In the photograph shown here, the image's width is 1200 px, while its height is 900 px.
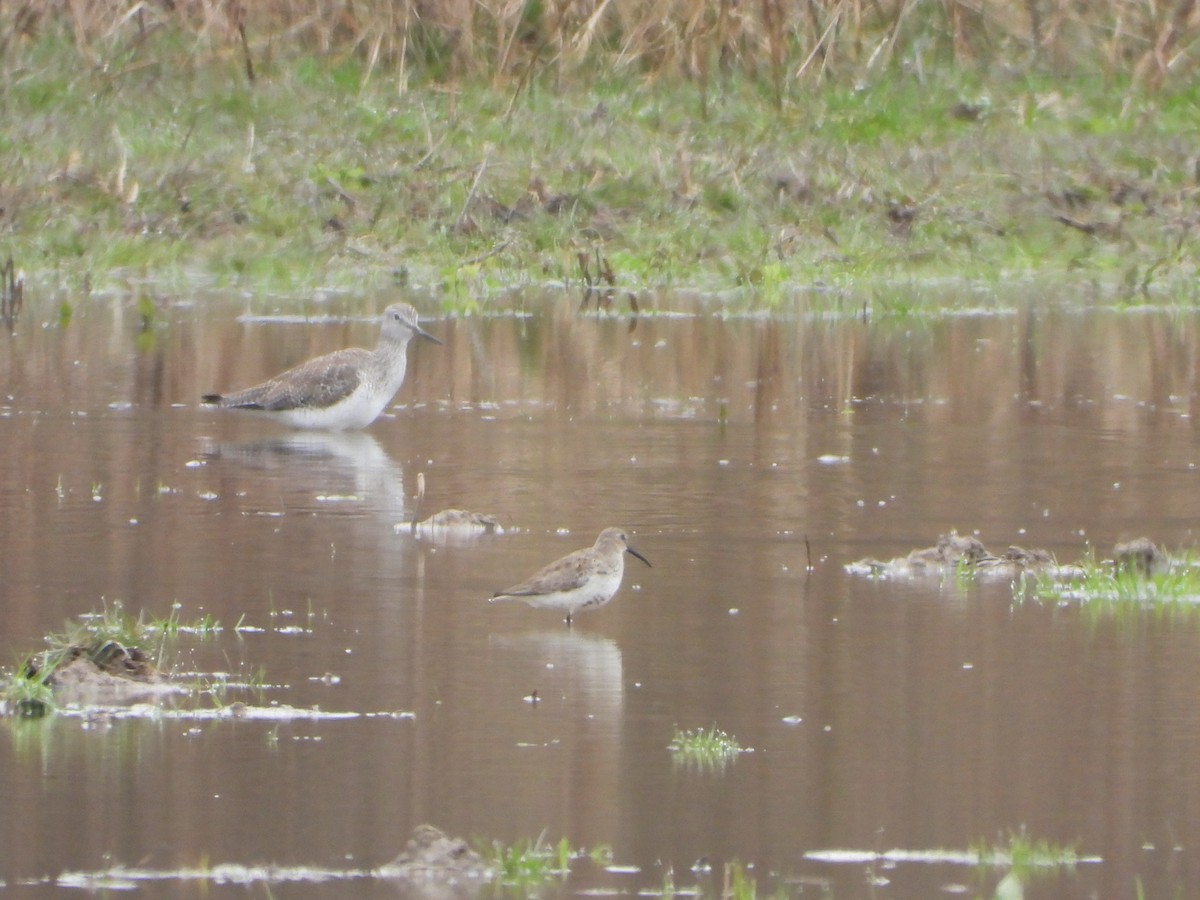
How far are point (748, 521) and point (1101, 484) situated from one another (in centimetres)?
196

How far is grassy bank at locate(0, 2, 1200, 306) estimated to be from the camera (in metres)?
21.7

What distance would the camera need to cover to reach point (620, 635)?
809 centimetres

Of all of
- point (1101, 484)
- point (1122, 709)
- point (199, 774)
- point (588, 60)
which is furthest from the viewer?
point (588, 60)

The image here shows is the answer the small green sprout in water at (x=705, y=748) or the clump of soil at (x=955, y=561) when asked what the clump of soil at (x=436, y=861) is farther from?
the clump of soil at (x=955, y=561)

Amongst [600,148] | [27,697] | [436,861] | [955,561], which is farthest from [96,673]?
[600,148]

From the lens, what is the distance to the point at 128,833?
19.0ft

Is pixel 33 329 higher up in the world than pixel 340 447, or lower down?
higher up

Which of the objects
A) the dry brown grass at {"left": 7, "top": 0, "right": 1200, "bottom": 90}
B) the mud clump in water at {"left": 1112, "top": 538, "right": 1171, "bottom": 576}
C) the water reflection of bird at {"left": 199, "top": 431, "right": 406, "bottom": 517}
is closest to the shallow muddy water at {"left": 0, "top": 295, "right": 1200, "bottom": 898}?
the water reflection of bird at {"left": 199, "top": 431, "right": 406, "bottom": 517}

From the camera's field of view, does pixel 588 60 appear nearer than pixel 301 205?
No

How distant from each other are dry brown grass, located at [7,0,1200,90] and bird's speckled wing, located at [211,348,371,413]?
1079 centimetres

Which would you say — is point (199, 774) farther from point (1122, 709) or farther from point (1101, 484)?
point (1101, 484)

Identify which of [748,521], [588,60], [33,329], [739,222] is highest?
[588,60]

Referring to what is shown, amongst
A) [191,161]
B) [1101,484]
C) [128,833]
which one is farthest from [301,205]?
[128,833]

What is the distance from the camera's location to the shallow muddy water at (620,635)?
19.2 ft
